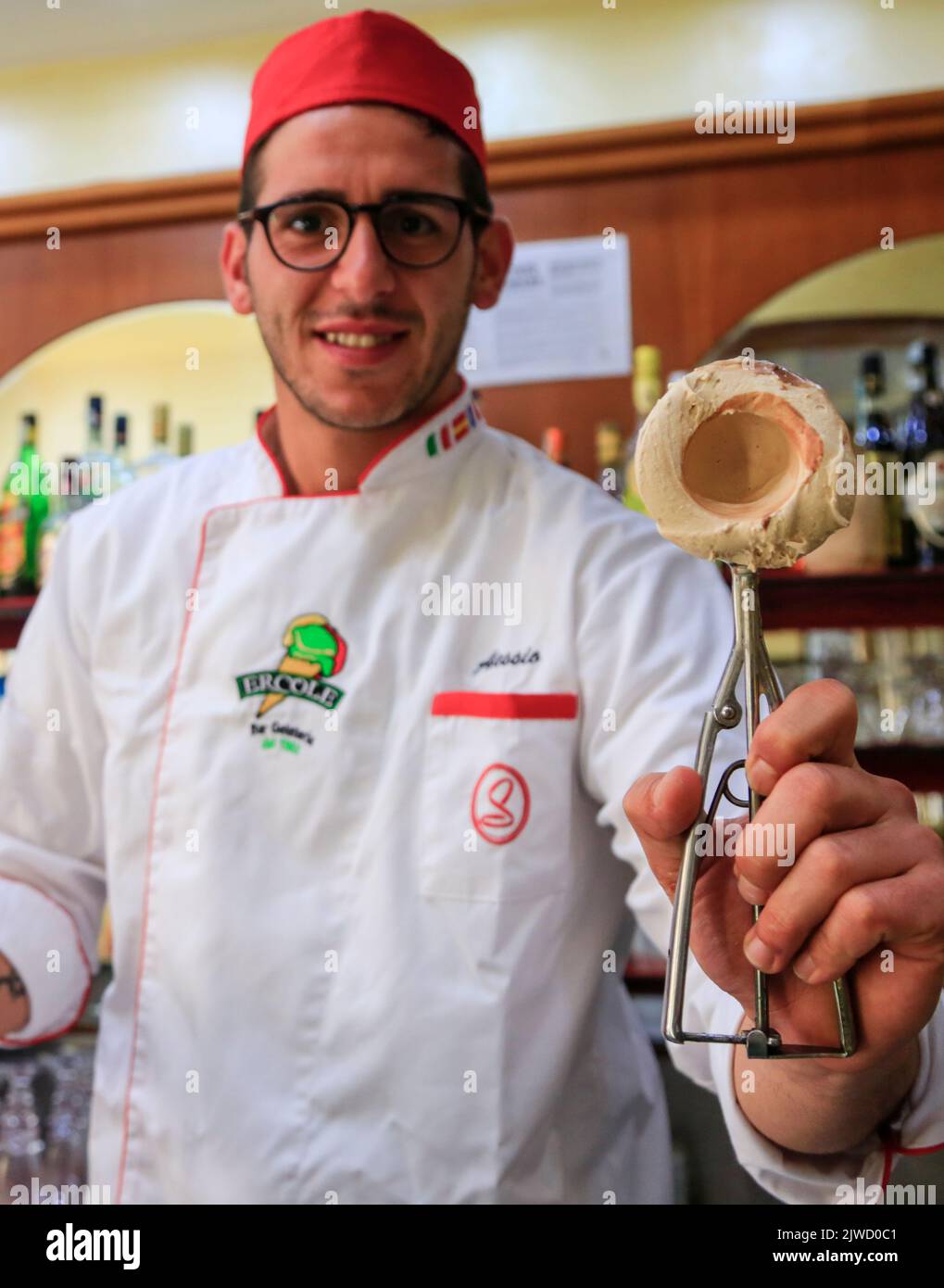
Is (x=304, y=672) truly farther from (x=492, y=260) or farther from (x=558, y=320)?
(x=558, y=320)

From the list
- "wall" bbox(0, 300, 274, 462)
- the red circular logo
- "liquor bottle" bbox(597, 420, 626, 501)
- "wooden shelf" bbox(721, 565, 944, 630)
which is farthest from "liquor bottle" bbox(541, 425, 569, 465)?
"wall" bbox(0, 300, 274, 462)

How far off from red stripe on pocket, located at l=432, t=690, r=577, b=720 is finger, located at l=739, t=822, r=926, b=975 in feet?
1.83

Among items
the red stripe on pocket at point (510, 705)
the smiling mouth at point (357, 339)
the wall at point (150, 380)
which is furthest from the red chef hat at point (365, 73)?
the wall at point (150, 380)

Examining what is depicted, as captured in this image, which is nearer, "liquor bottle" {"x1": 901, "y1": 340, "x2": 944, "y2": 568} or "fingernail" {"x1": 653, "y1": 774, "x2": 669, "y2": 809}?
"fingernail" {"x1": 653, "y1": 774, "x2": 669, "y2": 809}

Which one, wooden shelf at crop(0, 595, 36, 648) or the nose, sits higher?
the nose

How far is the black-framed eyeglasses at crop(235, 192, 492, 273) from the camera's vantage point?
112cm

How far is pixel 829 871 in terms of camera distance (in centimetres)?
55

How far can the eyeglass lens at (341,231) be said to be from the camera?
1129 millimetres

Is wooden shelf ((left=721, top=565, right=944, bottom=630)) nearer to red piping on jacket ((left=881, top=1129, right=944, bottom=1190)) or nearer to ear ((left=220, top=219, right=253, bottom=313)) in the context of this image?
ear ((left=220, top=219, right=253, bottom=313))

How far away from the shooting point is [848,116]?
190 cm

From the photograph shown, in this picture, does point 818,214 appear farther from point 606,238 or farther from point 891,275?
point 891,275

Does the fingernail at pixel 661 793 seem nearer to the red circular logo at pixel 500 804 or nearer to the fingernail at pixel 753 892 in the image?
the fingernail at pixel 753 892

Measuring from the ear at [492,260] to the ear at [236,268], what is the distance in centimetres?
26

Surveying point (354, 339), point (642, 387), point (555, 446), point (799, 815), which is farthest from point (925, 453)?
point (799, 815)
